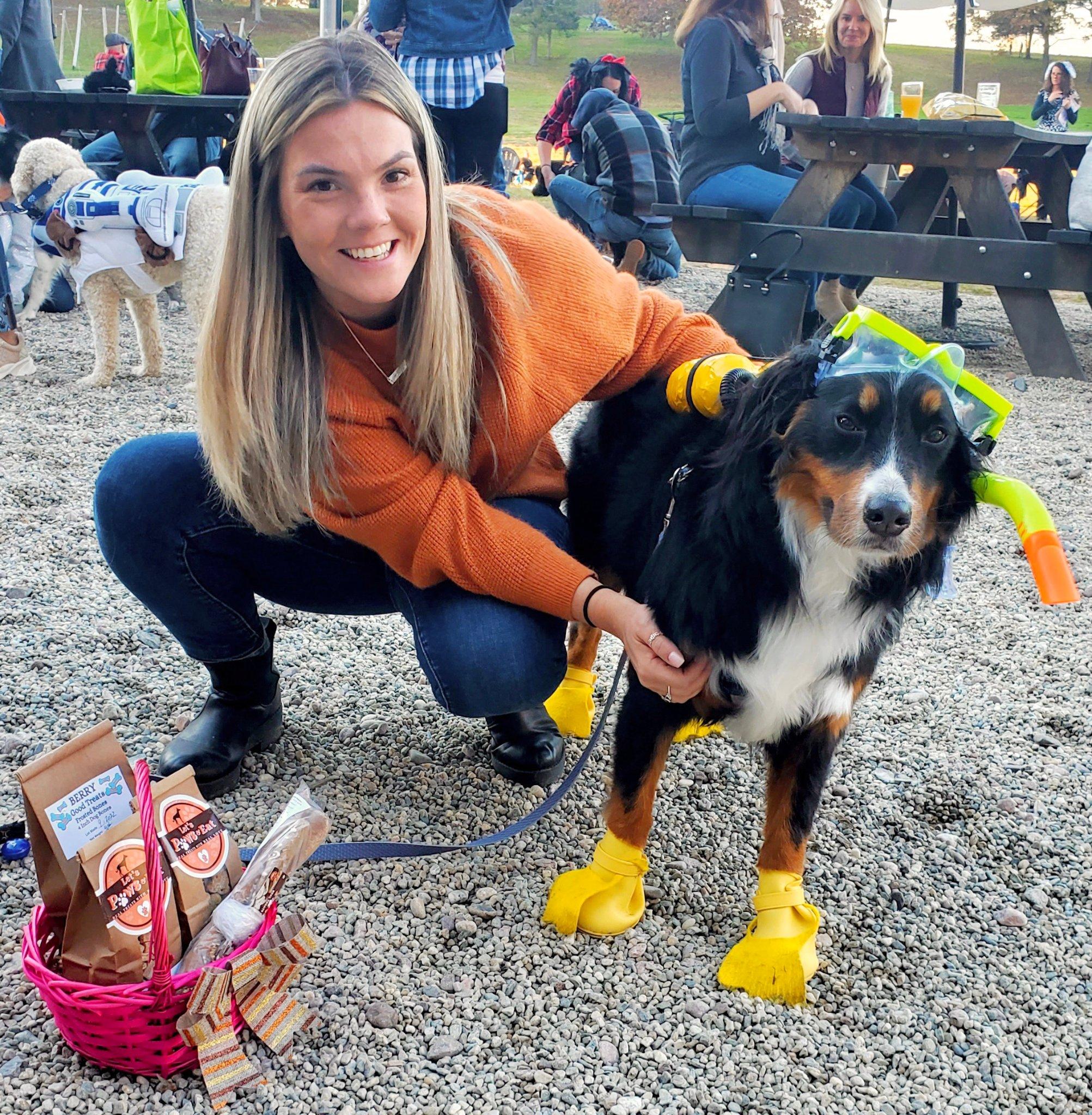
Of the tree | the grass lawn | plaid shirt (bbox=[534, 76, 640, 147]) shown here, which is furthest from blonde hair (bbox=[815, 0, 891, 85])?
the tree

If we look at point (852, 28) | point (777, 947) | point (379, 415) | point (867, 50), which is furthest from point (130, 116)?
point (777, 947)

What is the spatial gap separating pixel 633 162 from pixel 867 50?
1.43 m

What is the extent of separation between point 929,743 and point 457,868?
115cm

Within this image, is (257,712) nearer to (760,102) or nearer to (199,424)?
(199,424)

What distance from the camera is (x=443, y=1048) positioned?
1.55m

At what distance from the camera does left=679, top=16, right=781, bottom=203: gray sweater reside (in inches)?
202

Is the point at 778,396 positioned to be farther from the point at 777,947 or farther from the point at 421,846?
the point at 421,846

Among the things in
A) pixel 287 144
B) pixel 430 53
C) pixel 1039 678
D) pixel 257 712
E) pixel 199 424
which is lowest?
pixel 1039 678

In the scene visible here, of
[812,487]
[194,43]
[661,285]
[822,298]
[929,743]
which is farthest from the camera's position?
[661,285]

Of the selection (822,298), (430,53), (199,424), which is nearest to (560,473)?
(199,424)

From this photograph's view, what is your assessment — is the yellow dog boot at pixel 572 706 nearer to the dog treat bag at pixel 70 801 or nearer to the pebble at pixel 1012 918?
the pebble at pixel 1012 918

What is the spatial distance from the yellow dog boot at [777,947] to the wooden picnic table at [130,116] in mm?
5321

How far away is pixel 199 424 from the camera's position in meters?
1.87

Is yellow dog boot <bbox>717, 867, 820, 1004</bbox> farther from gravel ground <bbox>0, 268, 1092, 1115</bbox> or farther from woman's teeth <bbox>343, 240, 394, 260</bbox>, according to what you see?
woman's teeth <bbox>343, 240, 394, 260</bbox>
